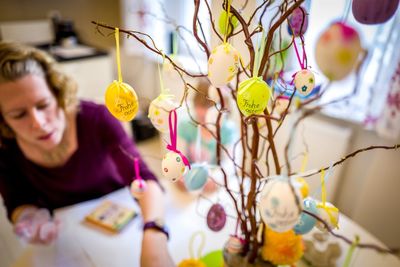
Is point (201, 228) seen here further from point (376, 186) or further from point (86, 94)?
point (86, 94)

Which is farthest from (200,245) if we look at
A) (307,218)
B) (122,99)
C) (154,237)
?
(122,99)

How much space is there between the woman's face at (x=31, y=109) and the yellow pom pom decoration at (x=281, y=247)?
0.72 meters

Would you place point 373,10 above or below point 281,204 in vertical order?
above

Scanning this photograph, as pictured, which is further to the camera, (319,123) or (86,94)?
(86,94)

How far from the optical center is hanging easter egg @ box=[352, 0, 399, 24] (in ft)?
1.57

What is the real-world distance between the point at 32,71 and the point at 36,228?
1.54ft

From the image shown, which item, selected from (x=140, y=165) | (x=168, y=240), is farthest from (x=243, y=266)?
(x=140, y=165)

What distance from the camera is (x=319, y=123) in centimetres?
158

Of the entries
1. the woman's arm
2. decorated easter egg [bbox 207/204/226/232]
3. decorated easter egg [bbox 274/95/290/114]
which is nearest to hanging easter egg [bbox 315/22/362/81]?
decorated easter egg [bbox 274/95/290/114]

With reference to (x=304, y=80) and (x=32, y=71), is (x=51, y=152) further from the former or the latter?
(x=304, y=80)

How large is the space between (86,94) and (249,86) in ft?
8.70

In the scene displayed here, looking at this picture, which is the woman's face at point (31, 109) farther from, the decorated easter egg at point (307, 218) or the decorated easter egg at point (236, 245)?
the decorated easter egg at point (307, 218)

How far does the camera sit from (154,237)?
2.41 ft

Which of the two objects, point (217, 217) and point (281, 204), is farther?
point (217, 217)
